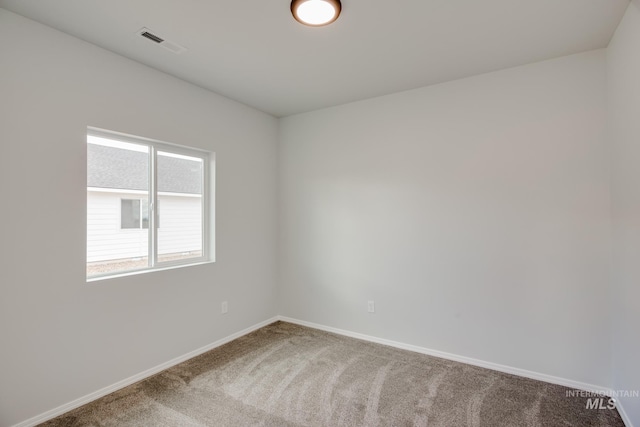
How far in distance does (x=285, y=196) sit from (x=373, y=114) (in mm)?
1522

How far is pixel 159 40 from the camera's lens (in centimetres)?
227

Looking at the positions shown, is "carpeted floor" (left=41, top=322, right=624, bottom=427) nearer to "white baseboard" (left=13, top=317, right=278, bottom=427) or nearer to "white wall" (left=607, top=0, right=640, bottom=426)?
"white baseboard" (left=13, top=317, right=278, bottom=427)

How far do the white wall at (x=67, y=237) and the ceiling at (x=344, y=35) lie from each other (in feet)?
0.66

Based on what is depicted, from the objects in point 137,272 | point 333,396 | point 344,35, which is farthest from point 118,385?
point 344,35

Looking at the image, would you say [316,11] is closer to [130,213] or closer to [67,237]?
[130,213]

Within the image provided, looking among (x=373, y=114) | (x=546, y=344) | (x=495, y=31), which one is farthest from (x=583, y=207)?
(x=373, y=114)

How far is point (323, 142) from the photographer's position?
375cm

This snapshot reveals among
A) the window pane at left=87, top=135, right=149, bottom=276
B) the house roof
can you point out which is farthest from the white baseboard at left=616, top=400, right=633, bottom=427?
the house roof

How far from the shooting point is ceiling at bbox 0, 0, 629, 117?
1.91 metres

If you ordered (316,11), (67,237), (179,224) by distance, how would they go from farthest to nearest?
(179,224) < (67,237) < (316,11)

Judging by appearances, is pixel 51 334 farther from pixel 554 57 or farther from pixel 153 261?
pixel 554 57

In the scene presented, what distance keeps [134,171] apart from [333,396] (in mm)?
2502

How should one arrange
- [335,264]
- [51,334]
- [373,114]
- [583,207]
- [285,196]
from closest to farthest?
A: 1. [51,334]
2. [583,207]
3. [373,114]
4. [335,264]
5. [285,196]

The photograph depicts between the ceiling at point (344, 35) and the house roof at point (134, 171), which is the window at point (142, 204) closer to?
the house roof at point (134, 171)
